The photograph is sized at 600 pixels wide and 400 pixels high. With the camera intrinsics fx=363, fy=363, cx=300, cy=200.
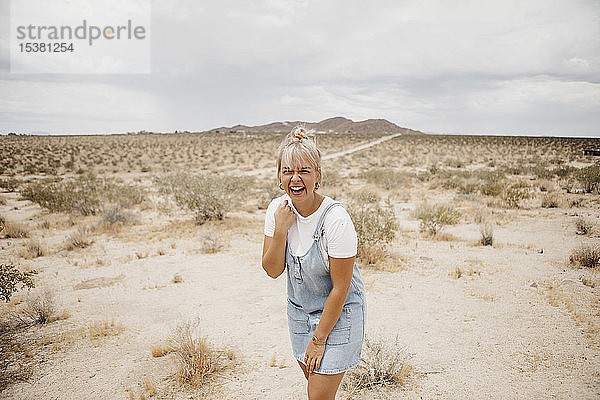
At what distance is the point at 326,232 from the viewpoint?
5.90 feet

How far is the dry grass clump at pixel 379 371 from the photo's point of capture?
3.36 meters

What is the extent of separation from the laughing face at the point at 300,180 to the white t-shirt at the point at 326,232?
0.11m

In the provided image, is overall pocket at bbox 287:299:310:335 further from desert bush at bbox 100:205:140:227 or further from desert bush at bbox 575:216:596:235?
desert bush at bbox 575:216:596:235

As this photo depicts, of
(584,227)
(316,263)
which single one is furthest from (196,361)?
(584,227)

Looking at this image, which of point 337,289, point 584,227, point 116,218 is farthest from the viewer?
point 116,218

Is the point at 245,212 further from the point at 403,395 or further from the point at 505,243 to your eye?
the point at 403,395

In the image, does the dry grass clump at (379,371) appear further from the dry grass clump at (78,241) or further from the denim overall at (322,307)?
the dry grass clump at (78,241)

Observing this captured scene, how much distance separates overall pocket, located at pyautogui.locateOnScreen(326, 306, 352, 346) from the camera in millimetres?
1896

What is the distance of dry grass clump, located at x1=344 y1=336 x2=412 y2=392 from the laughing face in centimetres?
217

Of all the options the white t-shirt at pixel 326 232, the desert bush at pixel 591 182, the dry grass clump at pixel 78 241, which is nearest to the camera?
the white t-shirt at pixel 326 232

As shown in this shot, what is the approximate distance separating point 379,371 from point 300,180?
240cm

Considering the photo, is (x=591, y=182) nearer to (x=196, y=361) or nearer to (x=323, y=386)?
(x=196, y=361)

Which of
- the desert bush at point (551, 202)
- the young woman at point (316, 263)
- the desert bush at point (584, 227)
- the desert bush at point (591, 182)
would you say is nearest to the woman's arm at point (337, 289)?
the young woman at point (316, 263)

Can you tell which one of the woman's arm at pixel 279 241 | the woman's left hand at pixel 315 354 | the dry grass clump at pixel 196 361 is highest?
the woman's arm at pixel 279 241
